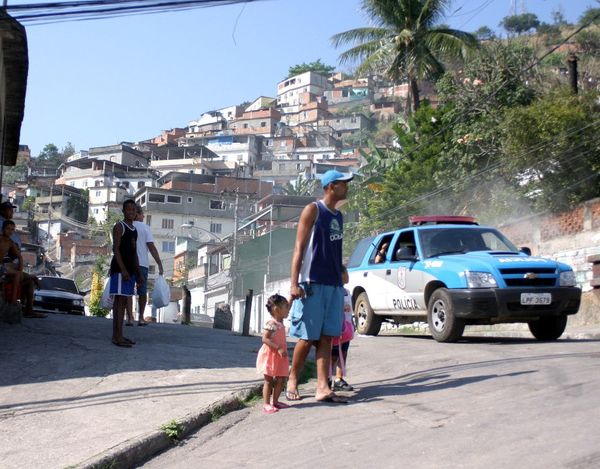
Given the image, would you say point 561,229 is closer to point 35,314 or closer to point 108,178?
point 35,314

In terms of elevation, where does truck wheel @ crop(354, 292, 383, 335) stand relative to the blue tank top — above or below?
below

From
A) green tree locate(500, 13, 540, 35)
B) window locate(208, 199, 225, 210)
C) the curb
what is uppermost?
green tree locate(500, 13, 540, 35)

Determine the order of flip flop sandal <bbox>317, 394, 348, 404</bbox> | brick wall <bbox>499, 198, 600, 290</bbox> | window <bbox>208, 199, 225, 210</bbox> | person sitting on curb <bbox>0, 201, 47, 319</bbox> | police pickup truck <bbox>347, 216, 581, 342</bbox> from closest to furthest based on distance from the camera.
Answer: flip flop sandal <bbox>317, 394, 348, 404</bbox>
police pickup truck <bbox>347, 216, 581, 342</bbox>
person sitting on curb <bbox>0, 201, 47, 319</bbox>
brick wall <bbox>499, 198, 600, 290</bbox>
window <bbox>208, 199, 225, 210</bbox>

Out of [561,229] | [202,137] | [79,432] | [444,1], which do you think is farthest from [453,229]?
[202,137]

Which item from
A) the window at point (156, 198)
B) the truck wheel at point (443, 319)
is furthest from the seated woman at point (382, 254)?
the window at point (156, 198)

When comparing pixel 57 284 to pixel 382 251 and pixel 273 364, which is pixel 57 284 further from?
pixel 273 364

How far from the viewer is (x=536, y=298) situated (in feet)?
39.1

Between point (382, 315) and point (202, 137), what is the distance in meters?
115

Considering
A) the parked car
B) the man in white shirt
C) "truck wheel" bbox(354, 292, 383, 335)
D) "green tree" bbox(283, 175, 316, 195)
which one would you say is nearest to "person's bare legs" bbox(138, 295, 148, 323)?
the man in white shirt

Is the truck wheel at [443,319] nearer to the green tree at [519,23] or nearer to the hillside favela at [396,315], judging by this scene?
the hillside favela at [396,315]

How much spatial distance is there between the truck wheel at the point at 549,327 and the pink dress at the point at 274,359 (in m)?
6.63

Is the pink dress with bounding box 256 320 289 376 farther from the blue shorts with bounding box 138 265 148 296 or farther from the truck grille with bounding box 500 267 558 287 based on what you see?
the truck grille with bounding box 500 267 558 287

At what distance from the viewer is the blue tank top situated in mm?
7473

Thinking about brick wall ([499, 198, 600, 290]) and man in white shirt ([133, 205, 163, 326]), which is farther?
brick wall ([499, 198, 600, 290])
